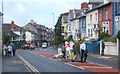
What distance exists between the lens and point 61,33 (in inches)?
3209

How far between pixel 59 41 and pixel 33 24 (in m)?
56.4

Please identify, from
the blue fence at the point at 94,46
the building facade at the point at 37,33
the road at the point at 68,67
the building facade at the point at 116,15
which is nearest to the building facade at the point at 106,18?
the building facade at the point at 116,15

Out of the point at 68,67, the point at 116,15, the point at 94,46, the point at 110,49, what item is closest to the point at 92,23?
the point at 94,46

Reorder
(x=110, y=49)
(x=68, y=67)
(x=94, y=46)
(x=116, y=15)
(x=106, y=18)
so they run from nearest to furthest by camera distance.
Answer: (x=68, y=67) < (x=110, y=49) < (x=116, y=15) < (x=94, y=46) < (x=106, y=18)

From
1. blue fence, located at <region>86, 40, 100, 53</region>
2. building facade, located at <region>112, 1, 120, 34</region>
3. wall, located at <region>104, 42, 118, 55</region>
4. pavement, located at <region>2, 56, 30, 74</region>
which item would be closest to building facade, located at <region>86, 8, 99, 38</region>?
blue fence, located at <region>86, 40, 100, 53</region>

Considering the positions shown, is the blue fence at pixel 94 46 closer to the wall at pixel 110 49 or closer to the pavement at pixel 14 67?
the wall at pixel 110 49

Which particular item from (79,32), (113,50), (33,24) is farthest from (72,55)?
(33,24)

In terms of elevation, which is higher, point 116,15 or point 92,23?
point 116,15

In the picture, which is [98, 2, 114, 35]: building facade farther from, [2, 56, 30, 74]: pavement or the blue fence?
[2, 56, 30, 74]: pavement

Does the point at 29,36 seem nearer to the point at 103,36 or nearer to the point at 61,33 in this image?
the point at 61,33

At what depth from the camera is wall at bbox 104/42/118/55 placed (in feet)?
97.1

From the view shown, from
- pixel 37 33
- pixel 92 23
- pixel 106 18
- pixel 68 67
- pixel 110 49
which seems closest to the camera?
pixel 68 67

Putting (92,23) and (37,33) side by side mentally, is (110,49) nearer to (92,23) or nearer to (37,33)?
(92,23)

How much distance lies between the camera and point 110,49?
1224 inches
